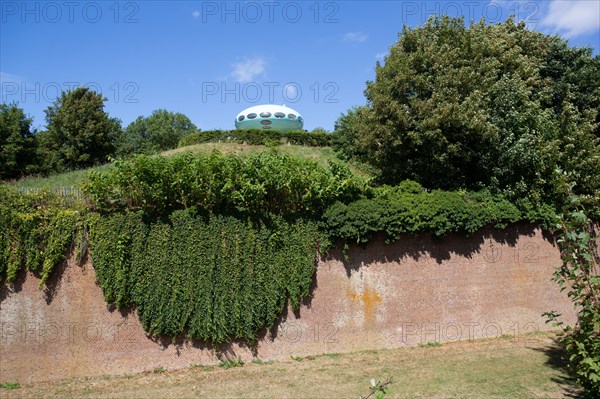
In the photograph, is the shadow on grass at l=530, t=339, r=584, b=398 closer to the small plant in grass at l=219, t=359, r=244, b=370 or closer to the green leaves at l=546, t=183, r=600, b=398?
the green leaves at l=546, t=183, r=600, b=398

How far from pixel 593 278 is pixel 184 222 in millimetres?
7282

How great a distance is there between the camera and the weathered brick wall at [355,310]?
8734mm

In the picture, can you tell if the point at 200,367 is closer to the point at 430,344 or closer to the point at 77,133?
the point at 430,344

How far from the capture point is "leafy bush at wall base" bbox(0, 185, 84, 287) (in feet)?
28.3

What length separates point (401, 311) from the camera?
10461 mm

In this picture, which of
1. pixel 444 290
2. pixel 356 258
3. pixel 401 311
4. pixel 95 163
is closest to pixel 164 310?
pixel 356 258

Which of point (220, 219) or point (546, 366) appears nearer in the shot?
point (546, 366)

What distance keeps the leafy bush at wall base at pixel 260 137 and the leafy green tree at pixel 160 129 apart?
94.5ft

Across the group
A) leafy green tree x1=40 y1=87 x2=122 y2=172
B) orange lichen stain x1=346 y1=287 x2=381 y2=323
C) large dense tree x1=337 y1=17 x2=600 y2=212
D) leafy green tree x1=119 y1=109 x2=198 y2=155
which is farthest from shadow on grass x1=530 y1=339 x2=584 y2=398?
leafy green tree x1=119 y1=109 x2=198 y2=155

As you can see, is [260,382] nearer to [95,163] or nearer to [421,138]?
[421,138]

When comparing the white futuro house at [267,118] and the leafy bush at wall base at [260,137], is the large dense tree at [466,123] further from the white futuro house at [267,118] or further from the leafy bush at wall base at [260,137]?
the white futuro house at [267,118]

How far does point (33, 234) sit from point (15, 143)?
23528 mm

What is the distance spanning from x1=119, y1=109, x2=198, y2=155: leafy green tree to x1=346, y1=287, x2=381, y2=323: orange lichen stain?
1888 inches

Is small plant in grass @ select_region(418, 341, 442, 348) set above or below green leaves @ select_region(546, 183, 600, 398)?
below
